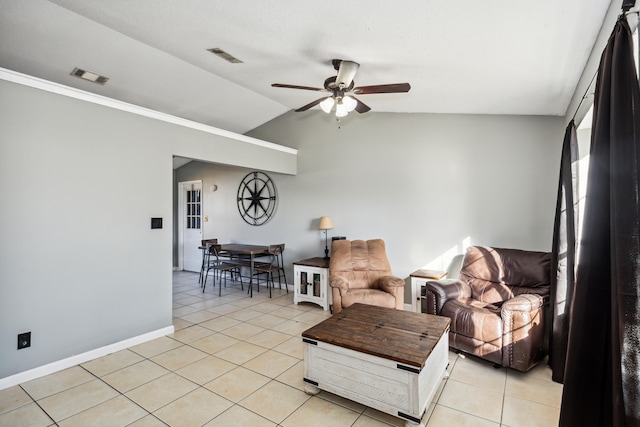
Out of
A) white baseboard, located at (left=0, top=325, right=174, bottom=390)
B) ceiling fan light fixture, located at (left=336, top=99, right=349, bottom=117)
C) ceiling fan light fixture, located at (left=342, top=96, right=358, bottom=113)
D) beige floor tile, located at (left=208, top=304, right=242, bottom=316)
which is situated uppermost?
ceiling fan light fixture, located at (left=342, top=96, right=358, bottom=113)

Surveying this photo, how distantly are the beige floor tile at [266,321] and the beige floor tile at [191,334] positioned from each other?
1.78 feet

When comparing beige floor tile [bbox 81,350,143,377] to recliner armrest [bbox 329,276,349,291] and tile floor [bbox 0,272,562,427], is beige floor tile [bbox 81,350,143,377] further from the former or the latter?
recliner armrest [bbox 329,276,349,291]

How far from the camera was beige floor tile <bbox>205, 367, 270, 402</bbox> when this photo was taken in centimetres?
238

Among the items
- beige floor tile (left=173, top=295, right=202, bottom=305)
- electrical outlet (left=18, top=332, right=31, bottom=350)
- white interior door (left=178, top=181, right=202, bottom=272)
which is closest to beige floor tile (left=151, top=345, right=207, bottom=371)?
electrical outlet (left=18, top=332, right=31, bottom=350)

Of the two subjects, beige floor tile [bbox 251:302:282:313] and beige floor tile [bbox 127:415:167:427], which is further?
beige floor tile [bbox 251:302:282:313]

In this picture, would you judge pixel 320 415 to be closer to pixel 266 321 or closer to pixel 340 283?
pixel 340 283

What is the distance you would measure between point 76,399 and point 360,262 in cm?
311

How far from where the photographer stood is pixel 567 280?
255 centimetres

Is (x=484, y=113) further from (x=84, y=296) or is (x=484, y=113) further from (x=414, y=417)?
(x=84, y=296)

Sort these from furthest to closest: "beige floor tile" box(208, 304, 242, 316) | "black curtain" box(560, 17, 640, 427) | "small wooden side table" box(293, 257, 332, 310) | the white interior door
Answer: the white interior door, "small wooden side table" box(293, 257, 332, 310), "beige floor tile" box(208, 304, 242, 316), "black curtain" box(560, 17, 640, 427)

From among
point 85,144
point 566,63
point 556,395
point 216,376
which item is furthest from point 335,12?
point 556,395

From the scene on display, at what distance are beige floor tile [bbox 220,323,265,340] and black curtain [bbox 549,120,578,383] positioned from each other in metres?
2.81

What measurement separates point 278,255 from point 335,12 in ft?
13.8

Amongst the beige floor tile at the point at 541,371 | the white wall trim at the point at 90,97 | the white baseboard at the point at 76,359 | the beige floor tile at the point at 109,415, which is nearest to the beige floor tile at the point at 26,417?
the beige floor tile at the point at 109,415
